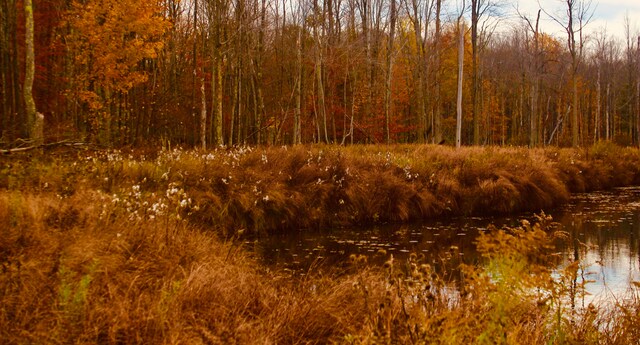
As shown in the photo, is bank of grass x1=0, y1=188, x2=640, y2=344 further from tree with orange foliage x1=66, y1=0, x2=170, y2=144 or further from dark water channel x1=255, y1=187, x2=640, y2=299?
tree with orange foliage x1=66, y1=0, x2=170, y2=144

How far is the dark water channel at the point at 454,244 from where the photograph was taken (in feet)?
28.0

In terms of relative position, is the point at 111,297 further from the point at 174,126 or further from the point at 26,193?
the point at 174,126

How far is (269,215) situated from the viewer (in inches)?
461

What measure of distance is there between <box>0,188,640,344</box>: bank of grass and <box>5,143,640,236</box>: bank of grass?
6.79 ft

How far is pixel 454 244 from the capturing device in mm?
10633

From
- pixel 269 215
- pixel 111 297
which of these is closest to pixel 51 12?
pixel 269 215

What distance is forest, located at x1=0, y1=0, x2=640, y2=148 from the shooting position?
707 inches

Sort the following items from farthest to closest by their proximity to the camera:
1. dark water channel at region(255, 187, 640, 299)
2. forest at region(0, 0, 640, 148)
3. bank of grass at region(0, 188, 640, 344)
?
forest at region(0, 0, 640, 148) < dark water channel at region(255, 187, 640, 299) < bank of grass at region(0, 188, 640, 344)

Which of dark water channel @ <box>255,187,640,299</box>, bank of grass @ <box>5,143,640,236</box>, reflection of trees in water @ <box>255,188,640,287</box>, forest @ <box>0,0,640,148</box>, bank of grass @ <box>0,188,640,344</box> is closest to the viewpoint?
bank of grass @ <box>0,188,640,344</box>

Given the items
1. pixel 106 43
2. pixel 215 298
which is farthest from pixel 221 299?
pixel 106 43

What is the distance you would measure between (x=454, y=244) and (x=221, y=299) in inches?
273

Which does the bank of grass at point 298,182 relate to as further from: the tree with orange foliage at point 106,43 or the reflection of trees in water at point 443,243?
the tree with orange foliage at point 106,43

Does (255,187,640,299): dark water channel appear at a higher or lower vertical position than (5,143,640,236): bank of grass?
lower

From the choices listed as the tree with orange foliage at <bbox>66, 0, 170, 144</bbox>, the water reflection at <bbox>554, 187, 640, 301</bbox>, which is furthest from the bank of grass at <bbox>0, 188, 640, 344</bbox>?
the tree with orange foliage at <bbox>66, 0, 170, 144</bbox>
